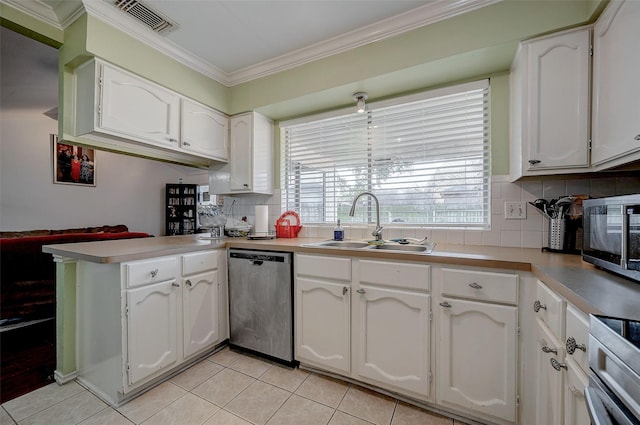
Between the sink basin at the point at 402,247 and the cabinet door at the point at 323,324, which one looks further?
the sink basin at the point at 402,247

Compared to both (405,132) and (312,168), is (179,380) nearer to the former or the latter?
(312,168)

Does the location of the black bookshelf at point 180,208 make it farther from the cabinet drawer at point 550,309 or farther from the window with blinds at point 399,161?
the cabinet drawer at point 550,309

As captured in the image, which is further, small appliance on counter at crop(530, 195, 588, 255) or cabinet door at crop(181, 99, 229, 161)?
cabinet door at crop(181, 99, 229, 161)

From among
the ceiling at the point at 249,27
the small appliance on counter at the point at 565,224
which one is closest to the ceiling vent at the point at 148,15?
the ceiling at the point at 249,27

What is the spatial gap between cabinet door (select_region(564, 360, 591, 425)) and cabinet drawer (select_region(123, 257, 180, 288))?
1991 mm

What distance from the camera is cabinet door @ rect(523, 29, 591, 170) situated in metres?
1.36

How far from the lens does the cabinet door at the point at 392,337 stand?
57.6 inches

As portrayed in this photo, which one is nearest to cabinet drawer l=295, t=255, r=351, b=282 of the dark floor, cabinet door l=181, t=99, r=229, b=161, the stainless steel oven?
the stainless steel oven

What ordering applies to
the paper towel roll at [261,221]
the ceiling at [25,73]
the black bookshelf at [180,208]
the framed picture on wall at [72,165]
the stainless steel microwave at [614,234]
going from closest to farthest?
the stainless steel microwave at [614,234] → the ceiling at [25,73] → the paper towel roll at [261,221] → the framed picture on wall at [72,165] → the black bookshelf at [180,208]

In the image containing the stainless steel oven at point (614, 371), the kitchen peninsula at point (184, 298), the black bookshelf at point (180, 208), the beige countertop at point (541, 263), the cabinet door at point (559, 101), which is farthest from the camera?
the black bookshelf at point (180, 208)

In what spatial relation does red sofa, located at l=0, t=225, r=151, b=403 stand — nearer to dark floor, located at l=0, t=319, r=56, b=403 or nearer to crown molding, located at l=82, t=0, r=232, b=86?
dark floor, located at l=0, t=319, r=56, b=403

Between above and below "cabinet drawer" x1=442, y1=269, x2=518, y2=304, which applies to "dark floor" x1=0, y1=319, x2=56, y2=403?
below

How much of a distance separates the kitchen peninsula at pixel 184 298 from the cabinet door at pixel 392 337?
3 cm

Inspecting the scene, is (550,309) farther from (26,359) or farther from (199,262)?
A: (26,359)
